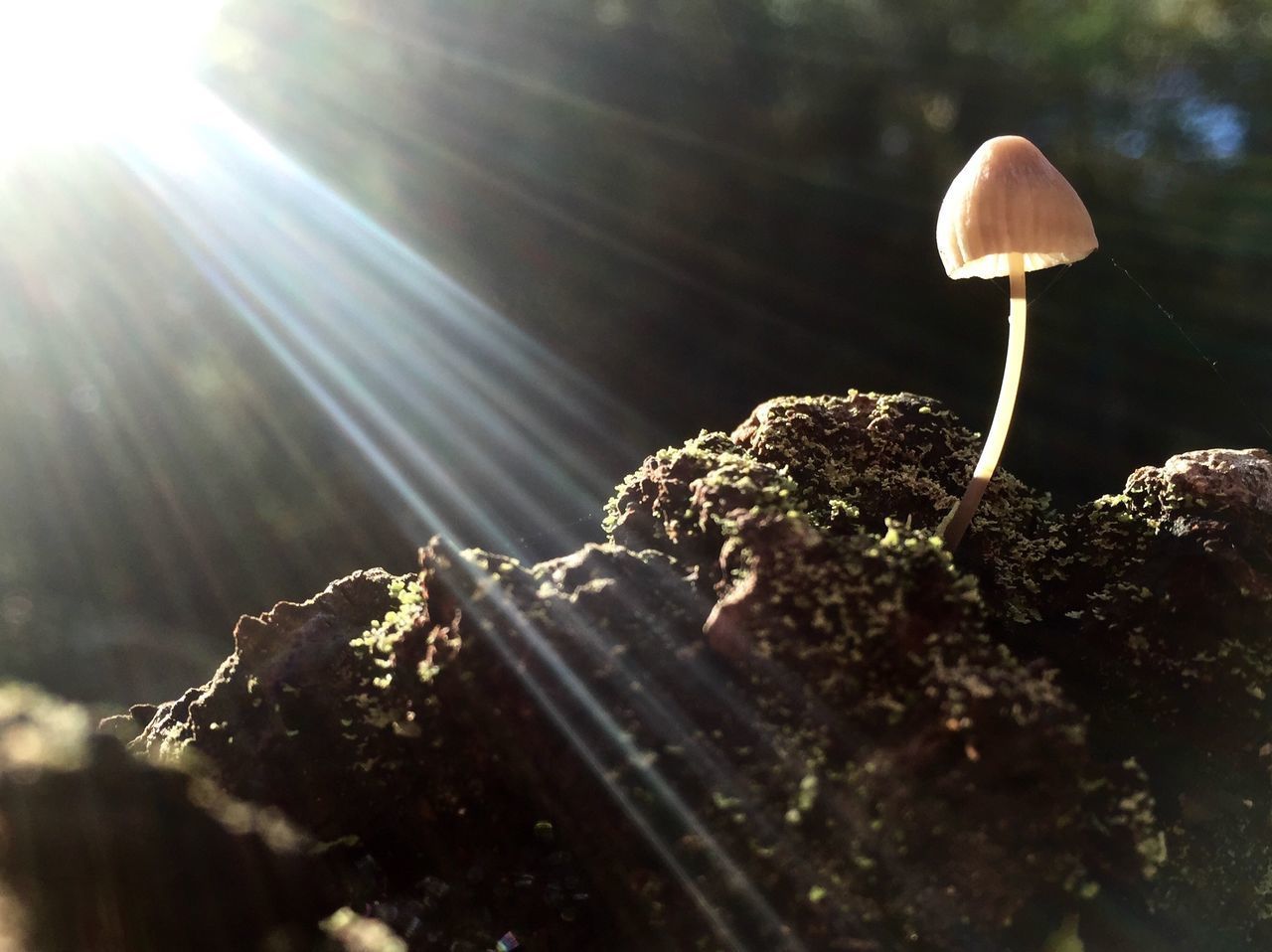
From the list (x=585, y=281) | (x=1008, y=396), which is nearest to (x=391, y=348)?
(x=585, y=281)

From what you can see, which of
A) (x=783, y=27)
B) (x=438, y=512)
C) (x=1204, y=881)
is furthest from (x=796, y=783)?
(x=783, y=27)

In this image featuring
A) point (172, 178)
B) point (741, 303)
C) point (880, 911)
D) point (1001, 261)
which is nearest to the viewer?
point (880, 911)

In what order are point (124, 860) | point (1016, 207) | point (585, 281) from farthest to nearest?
point (585, 281), point (1016, 207), point (124, 860)

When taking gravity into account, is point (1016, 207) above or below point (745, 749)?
above

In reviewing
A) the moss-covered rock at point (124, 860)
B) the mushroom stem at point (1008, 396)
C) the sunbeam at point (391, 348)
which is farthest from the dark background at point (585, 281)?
the moss-covered rock at point (124, 860)

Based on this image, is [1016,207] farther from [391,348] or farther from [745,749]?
[391,348]

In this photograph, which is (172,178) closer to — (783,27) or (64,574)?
(64,574)

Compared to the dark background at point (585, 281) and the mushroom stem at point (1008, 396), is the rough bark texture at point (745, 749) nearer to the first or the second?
the mushroom stem at point (1008, 396)
